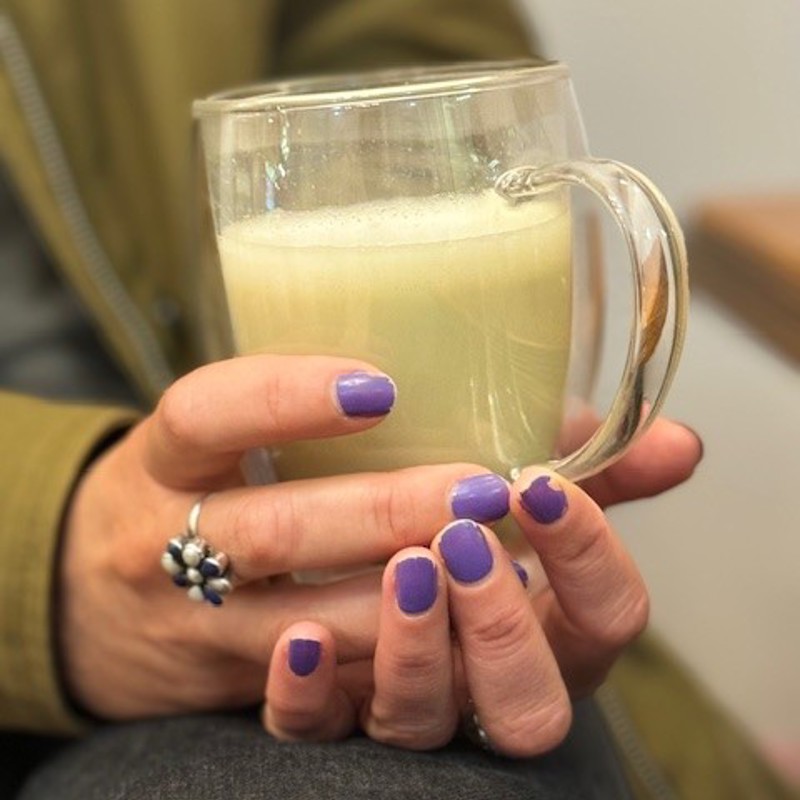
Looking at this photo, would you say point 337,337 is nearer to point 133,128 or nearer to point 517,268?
point 517,268

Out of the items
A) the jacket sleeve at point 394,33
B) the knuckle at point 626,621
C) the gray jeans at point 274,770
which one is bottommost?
the gray jeans at point 274,770

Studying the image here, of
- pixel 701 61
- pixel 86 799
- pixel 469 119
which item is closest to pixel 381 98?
pixel 469 119

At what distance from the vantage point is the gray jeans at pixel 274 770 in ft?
1.39

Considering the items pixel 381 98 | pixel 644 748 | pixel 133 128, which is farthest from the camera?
pixel 133 128

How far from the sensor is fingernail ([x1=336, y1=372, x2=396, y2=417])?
38cm

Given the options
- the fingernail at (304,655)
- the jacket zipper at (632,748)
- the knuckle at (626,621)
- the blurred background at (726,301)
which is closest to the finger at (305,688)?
the fingernail at (304,655)

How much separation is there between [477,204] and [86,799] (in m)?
0.27

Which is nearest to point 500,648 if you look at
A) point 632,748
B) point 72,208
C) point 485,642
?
point 485,642

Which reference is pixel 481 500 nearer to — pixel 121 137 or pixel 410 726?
pixel 410 726

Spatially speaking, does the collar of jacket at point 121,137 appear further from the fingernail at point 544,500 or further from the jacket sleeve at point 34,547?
the fingernail at point 544,500

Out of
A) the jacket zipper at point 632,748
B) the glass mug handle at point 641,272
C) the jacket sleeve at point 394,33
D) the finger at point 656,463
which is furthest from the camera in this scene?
the jacket sleeve at point 394,33

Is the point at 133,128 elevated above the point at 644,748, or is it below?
above

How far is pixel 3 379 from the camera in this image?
0.75 meters

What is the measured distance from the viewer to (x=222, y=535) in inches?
16.3
